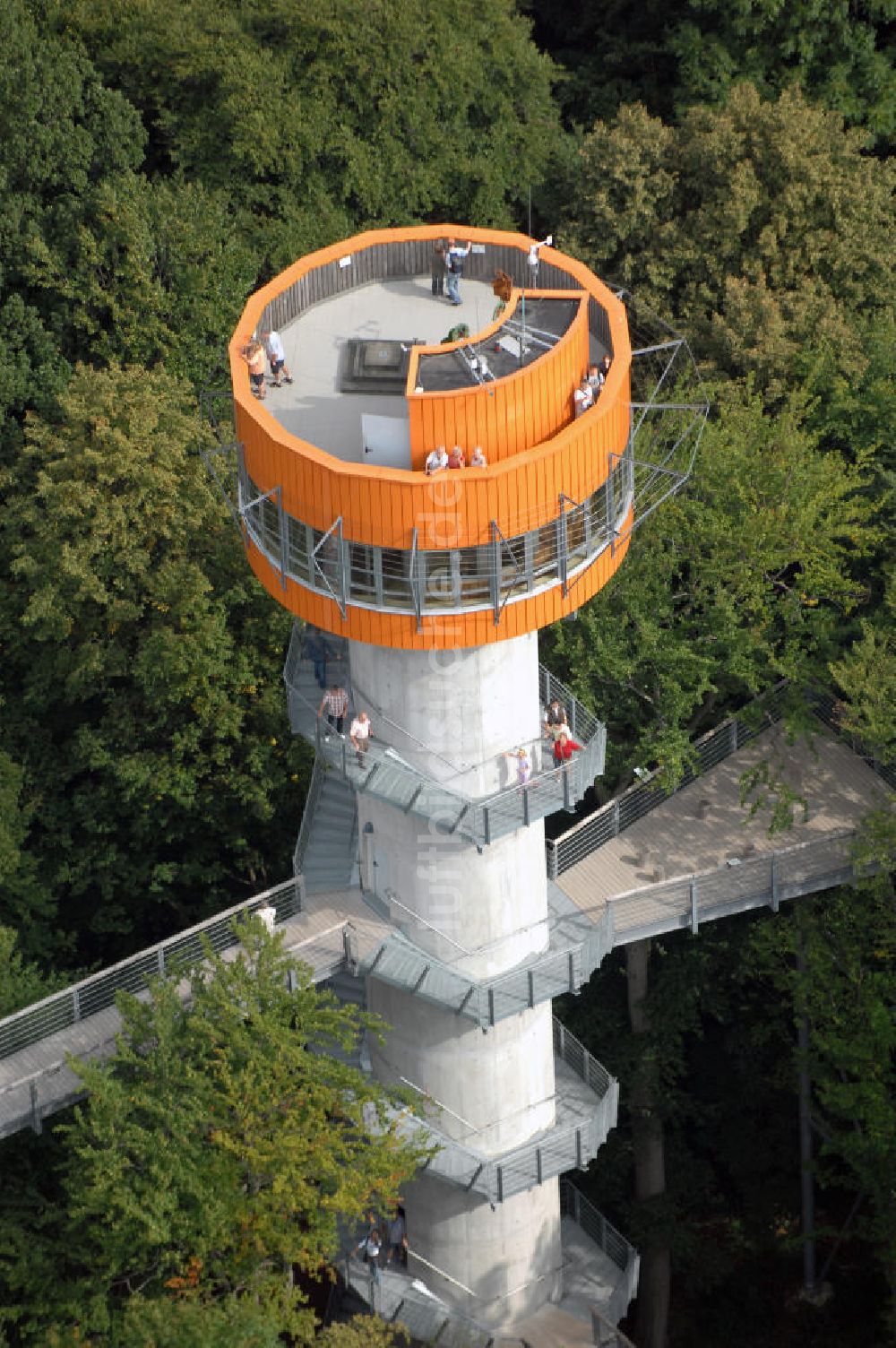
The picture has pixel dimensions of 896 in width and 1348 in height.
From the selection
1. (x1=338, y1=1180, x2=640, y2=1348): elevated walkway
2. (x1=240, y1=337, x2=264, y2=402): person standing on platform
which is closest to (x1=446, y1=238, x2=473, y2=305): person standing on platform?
(x1=240, y1=337, x2=264, y2=402): person standing on platform

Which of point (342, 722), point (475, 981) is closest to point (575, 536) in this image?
point (342, 722)

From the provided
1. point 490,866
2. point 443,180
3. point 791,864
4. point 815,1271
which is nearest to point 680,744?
point 791,864

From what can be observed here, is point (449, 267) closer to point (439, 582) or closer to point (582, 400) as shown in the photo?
point (582, 400)

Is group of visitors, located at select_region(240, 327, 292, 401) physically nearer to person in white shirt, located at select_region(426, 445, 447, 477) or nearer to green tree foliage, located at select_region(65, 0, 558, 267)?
person in white shirt, located at select_region(426, 445, 447, 477)

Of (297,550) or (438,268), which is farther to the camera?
(438,268)

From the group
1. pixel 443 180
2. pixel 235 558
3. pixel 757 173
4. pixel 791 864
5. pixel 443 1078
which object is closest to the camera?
pixel 443 1078

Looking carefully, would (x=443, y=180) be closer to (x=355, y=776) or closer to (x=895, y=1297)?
(x=355, y=776)
